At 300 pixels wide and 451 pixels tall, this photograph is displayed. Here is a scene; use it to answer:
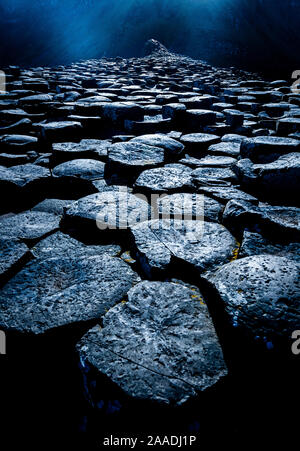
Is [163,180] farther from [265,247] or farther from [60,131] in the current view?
[60,131]

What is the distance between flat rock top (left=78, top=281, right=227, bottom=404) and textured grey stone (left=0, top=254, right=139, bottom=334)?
8cm

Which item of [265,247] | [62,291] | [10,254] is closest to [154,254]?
[62,291]

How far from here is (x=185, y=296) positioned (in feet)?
3.01

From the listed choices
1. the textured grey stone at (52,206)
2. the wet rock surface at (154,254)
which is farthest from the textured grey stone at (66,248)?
the textured grey stone at (52,206)

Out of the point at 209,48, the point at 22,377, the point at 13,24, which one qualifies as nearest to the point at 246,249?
the point at 22,377

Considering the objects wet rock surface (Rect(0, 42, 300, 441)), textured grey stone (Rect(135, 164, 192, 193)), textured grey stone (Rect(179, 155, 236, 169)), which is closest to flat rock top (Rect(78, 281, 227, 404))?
wet rock surface (Rect(0, 42, 300, 441))

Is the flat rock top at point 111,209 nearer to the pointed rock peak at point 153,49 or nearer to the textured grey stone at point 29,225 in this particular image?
the textured grey stone at point 29,225

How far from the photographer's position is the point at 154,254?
1067mm

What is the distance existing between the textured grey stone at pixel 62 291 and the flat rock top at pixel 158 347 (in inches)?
3.1

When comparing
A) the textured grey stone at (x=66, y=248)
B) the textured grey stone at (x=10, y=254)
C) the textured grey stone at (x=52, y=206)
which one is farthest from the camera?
the textured grey stone at (x=52, y=206)

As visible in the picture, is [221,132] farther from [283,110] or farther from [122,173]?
[122,173]

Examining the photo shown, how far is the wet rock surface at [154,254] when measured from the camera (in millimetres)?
723

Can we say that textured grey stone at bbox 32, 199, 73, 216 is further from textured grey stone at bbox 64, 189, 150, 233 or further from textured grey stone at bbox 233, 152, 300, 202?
textured grey stone at bbox 233, 152, 300, 202

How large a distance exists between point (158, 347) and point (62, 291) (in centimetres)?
42
